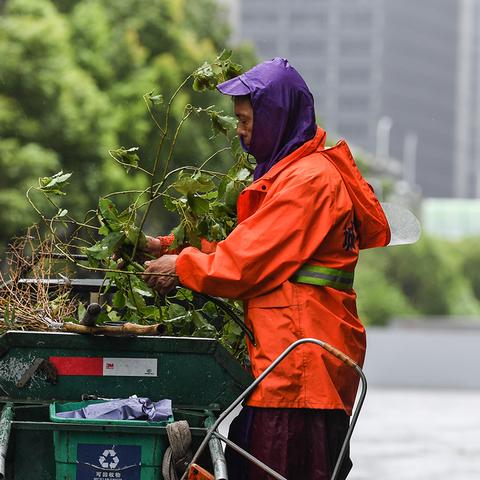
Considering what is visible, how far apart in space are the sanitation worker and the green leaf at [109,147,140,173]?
62 cm

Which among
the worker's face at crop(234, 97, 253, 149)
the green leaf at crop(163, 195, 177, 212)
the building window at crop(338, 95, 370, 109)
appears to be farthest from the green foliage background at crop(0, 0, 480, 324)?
the building window at crop(338, 95, 370, 109)

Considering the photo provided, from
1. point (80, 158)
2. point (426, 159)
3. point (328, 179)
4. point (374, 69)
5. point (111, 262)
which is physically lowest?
point (426, 159)

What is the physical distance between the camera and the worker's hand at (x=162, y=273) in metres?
4.99

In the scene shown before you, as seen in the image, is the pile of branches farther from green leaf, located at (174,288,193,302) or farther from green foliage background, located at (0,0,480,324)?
green foliage background, located at (0,0,480,324)

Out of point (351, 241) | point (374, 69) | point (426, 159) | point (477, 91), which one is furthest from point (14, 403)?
point (477, 91)

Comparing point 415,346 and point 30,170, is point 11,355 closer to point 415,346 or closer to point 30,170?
point 30,170

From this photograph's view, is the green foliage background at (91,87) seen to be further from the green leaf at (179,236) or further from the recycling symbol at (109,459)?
the recycling symbol at (109,459)

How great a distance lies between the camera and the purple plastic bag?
477cm

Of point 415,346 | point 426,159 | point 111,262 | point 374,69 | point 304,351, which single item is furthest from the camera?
point 426,159

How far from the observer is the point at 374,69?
145 meters

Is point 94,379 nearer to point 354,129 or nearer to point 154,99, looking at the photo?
point 154,99

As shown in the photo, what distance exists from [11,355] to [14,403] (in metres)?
0.16

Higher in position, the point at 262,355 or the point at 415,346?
the point at 262,355

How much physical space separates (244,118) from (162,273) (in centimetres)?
57
